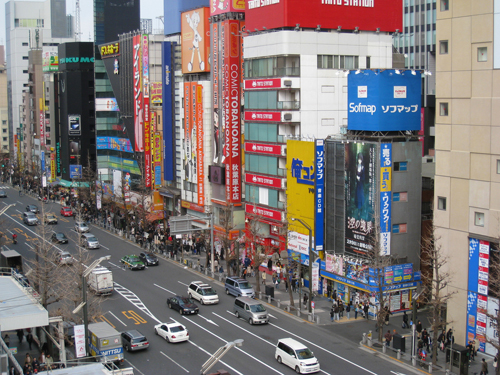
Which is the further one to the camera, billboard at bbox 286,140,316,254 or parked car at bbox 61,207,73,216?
parked car at bbox 61,207,73,216

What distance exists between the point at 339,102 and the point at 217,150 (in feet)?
54.8

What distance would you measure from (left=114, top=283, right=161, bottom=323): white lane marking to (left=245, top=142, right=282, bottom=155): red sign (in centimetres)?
1976

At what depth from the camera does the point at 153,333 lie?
46625 millimetres

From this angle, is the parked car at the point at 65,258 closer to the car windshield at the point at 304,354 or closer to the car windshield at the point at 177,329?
the car windshield at the point at 177,329

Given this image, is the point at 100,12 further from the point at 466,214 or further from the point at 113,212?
the point at 466,214

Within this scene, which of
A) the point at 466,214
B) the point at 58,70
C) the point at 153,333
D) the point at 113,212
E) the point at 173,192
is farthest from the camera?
the point at 58,70

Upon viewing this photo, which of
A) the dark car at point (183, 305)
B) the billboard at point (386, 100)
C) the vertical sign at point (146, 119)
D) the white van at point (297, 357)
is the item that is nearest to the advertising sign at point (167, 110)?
the vertical sign at point (146, 119)

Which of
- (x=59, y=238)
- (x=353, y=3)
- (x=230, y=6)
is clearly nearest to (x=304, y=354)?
(x=353, y=3)

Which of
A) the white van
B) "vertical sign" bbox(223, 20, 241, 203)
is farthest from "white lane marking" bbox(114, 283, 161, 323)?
"vertical sign" bbox(223, 20, 241, 203)

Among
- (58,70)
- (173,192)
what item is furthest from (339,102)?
(58,70)

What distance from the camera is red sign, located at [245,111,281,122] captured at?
210 ft

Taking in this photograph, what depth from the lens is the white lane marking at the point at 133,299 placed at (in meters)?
51.2

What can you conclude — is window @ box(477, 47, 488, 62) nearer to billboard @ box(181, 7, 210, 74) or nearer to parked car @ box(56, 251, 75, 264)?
billboard @ box(181, 7, 210, 74)

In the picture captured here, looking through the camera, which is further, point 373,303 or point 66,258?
point 66,258
